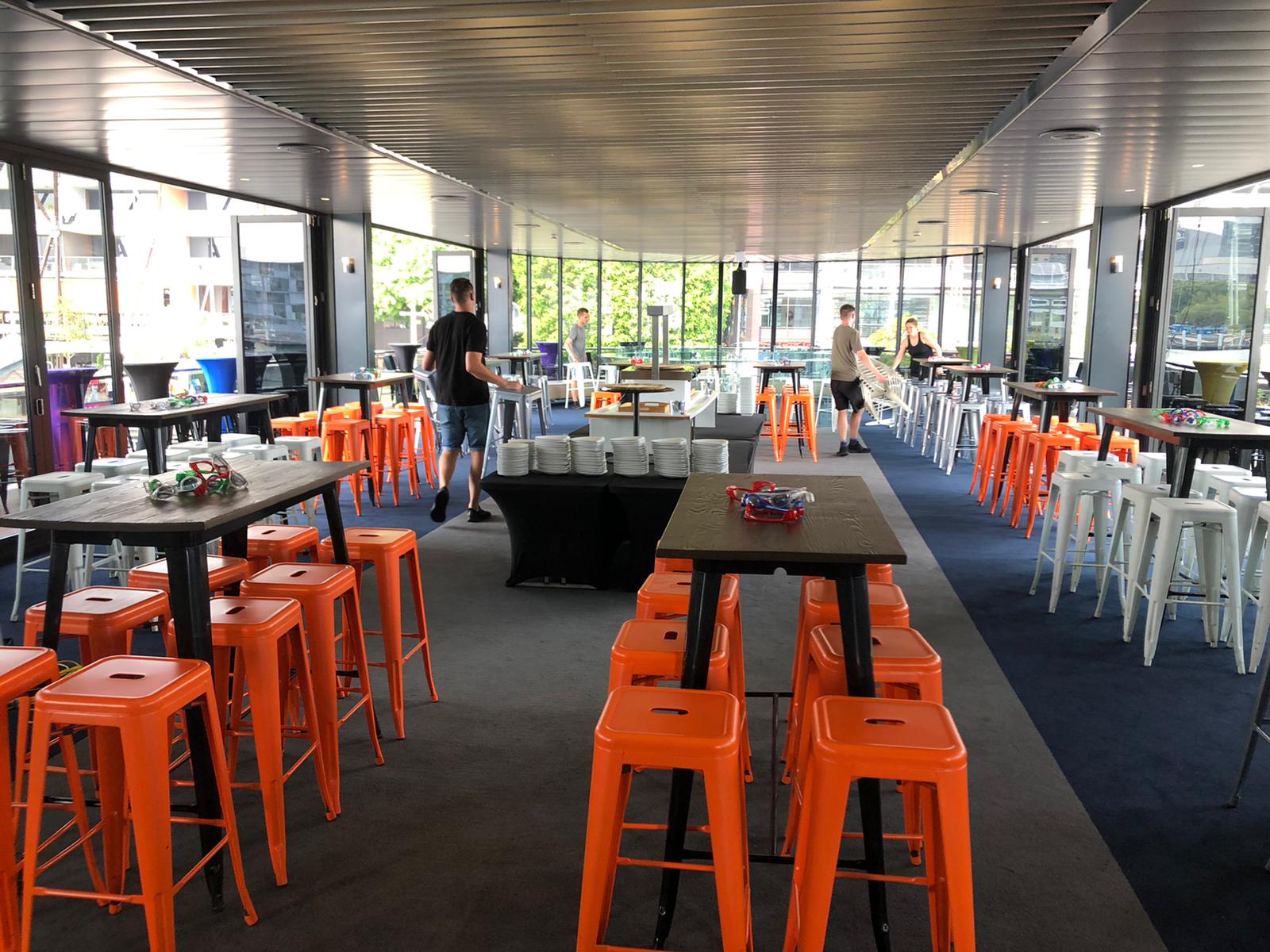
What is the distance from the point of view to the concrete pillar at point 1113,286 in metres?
9.39

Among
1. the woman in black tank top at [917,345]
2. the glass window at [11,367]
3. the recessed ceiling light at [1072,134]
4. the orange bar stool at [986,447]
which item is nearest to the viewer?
the recessed ceiling light at [1072,134]

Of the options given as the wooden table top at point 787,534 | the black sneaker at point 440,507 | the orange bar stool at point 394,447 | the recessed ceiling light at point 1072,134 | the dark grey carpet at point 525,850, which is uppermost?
the recessed ceiling light at point 1072,134

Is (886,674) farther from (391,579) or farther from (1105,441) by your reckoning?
(1105,441)

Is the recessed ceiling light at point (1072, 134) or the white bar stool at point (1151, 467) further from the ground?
the recessed ceiling light at point (1072, 134)

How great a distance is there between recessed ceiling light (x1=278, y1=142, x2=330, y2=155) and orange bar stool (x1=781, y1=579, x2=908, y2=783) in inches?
202

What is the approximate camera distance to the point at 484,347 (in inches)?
270

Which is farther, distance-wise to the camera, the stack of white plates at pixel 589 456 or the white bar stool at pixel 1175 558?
the stack of white plates at pixel 589 456

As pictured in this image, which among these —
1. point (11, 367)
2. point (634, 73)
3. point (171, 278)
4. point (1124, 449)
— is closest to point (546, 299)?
point (171, 278)

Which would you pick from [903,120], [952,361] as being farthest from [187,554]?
[952,361]

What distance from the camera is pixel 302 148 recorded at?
6664mm

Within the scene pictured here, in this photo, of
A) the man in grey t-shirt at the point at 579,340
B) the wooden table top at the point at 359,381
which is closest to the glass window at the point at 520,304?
the man in grey t-shirt at the point at 579,340

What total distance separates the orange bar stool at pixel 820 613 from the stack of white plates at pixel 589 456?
2.46m

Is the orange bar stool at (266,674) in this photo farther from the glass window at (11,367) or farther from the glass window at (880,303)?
the glass window at (880,303)

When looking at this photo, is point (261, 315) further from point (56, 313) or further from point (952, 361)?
point (952, 361)
